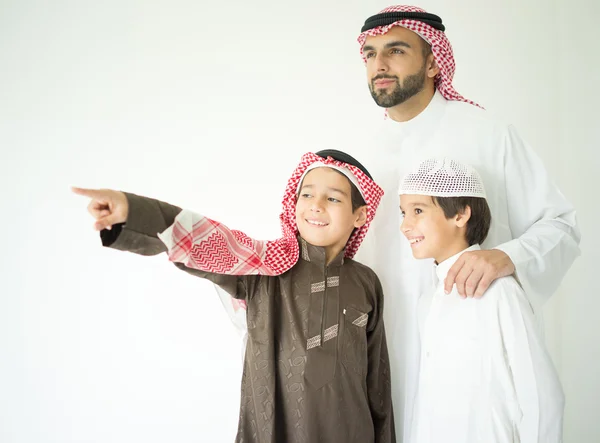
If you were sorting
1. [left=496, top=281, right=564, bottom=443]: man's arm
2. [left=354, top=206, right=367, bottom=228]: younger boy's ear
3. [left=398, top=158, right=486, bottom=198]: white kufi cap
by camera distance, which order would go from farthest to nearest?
1. [left=354, top=206, right=367, bottom=228]: younger boy's ear
2. [left=398, top=158, right=486, bottom=198]: white kufi cap
3. [left=496, top=281, right=564, bottom=443]: man's arm

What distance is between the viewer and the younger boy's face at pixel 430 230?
196cm

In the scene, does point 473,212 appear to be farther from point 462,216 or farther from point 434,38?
point 434,38

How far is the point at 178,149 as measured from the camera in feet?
10.6

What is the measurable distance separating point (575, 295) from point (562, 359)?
39cm

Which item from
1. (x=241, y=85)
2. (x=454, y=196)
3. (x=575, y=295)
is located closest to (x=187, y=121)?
(x=241, y=85)

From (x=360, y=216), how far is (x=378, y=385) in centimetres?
69

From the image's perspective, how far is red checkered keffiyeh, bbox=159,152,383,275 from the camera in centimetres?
169

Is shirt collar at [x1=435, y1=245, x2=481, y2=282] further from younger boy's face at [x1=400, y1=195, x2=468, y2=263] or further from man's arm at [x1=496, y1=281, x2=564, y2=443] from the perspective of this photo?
man's arm at [x1=496, y1=281, x2=564, y2=443]

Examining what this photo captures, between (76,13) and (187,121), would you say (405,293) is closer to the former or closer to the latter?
(187,121)

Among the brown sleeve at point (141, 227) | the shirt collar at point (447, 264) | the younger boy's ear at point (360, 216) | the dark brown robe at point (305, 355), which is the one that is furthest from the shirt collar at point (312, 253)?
the brown sleeve at point (141, 227)

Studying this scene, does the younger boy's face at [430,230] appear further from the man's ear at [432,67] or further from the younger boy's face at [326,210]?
the man's ear at [432,67]

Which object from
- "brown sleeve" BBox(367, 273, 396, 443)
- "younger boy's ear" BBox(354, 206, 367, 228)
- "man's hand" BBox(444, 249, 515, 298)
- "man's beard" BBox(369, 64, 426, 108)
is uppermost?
"man's beard" BBox(369, 64, 426, 108)

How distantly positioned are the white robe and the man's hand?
10cm

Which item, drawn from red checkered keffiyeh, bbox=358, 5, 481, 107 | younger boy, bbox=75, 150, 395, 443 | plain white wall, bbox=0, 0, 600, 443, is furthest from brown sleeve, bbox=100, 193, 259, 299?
plain white wall, bbox=0, 0, 600, 443
